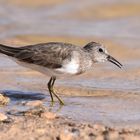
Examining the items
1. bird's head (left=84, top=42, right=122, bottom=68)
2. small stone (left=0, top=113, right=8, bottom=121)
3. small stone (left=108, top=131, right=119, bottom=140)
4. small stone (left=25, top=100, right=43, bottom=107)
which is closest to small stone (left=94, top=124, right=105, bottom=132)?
small stone (left=108, top=131, right=119, bottom=140)

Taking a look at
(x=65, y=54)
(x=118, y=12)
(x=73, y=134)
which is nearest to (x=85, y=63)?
(x=65, y=54)

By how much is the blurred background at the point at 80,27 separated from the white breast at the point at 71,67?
1.35 m

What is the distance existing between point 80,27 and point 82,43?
4.35ft

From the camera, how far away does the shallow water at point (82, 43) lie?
8656 mm

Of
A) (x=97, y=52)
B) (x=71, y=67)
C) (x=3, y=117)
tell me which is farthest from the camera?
(x=97, y=52)

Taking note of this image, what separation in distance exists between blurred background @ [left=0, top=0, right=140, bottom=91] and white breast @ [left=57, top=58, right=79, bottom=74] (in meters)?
1.35

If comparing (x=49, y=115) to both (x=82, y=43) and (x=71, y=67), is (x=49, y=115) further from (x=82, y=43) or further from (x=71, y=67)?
(x=82, y=43)

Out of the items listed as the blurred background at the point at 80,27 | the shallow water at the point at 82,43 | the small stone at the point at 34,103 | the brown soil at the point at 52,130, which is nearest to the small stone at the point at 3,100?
the shallow water at the point at 82,43

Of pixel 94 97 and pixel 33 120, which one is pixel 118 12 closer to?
pixel 94 97

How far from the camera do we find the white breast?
→ 9086 millimetres

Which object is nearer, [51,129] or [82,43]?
[51,129]

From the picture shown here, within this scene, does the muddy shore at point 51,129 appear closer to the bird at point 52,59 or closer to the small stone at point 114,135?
the small stone at point 114,135

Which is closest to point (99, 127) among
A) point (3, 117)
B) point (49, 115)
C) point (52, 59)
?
point (49, 115)

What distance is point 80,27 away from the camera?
14.8m
